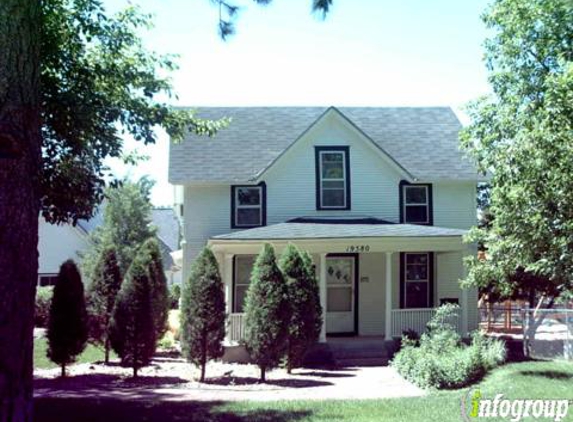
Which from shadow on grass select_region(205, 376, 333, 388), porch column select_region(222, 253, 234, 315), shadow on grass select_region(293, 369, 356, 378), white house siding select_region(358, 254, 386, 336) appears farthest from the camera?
white house siding select_region(358, 254, 386, 336)

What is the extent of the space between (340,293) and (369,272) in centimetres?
118

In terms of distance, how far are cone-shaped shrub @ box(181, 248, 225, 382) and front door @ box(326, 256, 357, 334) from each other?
23.7ft

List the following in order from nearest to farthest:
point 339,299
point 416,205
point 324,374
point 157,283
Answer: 1. point 324,374
2. point 157,283
3. point 339,299
4. point 416,205

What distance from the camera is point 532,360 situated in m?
16.6

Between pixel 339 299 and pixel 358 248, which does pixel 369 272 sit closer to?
pixel 339 299

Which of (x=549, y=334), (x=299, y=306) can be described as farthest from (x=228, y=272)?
(x=549, y=334)

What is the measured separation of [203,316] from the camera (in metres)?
14.1

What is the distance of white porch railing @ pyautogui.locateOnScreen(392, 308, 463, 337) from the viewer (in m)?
19.3

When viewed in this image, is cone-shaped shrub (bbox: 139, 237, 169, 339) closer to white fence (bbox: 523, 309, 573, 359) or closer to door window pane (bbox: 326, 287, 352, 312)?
door window pane (bbox: 326, 287, 352, 312)

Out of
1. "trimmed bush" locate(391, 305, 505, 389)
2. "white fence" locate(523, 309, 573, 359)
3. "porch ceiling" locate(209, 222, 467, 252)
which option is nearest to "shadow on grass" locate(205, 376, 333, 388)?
"trimmed bush" locate(391, 305, 505, 389)

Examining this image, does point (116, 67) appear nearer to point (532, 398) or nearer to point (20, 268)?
point (20, 268)

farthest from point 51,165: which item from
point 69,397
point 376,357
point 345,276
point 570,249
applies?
point 345,276

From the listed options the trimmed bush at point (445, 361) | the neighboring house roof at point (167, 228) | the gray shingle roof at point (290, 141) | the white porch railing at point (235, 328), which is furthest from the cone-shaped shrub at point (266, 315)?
the neighboring house roof at point (167, 228)

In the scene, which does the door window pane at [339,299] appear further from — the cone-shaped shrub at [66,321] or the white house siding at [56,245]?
the white house siding at [56,245]
